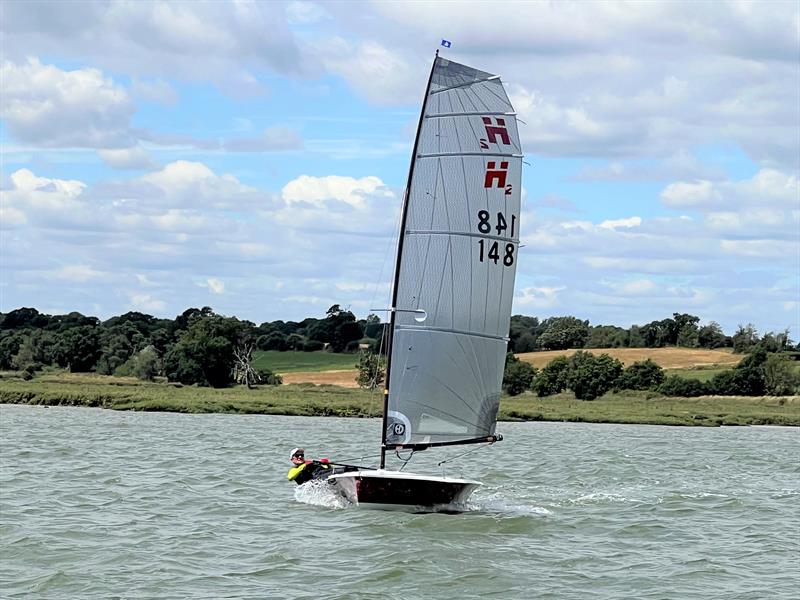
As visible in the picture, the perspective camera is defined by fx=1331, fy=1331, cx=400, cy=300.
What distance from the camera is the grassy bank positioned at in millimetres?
83562

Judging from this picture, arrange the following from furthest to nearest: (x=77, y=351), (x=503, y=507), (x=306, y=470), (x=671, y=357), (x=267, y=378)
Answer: (x=671, y=357), (x=77, y=351), (x=267, y=378), (x=503, y=507), (x=306, y=470)

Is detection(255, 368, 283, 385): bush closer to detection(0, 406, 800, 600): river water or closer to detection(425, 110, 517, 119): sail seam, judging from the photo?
detection(0, 406, 800, 600): river water

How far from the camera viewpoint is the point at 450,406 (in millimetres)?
31000

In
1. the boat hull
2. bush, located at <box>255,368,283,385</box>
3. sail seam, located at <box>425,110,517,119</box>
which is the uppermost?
sail seam, located at <box>425,110,517,119</box>

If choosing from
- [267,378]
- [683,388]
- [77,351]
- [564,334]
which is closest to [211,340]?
[267,378]

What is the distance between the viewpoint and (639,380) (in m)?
113

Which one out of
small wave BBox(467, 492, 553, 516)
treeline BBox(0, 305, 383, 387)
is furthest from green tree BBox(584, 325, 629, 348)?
small wave BBox(467, 492, 553, 516)

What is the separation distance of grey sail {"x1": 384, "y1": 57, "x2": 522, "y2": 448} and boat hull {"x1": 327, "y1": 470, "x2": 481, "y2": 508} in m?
1.34

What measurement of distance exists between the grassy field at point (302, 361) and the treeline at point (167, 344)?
12.4ft

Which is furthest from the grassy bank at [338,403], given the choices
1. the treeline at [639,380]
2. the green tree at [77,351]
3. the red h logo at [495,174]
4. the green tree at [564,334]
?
the green tree at [564,334]

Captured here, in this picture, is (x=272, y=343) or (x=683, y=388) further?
(x=272, y=343)

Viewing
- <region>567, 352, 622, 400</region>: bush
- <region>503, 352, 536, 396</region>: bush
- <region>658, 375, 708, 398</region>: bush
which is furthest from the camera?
<region>503, 352, 536, 396</region>: bush

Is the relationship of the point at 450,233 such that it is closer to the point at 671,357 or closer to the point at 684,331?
the point at 671,357

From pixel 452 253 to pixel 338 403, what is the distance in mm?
58982
